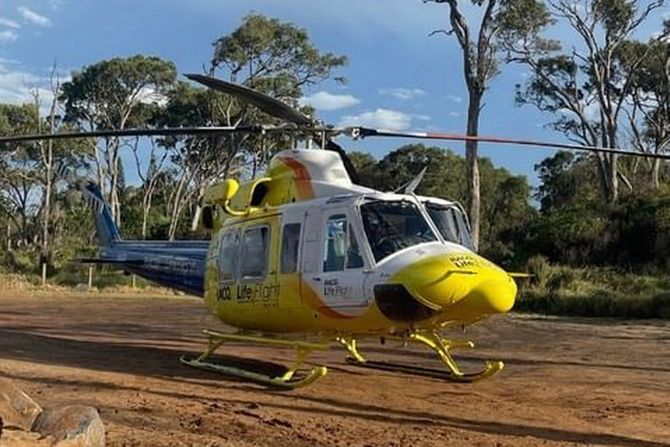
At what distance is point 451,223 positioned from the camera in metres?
9.18

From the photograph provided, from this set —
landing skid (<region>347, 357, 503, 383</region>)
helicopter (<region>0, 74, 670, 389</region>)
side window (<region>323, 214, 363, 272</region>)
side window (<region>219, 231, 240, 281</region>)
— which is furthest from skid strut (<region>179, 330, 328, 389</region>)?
landing skid (<region>347, 357, 503, 383</region>)

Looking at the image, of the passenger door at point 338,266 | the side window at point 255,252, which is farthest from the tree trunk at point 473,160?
the passenger door at point 338,266

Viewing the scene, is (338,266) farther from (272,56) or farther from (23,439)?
(272,56)

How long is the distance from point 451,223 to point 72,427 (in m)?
5.10

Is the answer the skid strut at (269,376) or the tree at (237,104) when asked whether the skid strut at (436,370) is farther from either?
the tree at (237,104)

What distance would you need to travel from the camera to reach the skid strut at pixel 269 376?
9.06 metres

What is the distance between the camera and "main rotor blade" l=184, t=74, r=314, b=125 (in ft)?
28.8

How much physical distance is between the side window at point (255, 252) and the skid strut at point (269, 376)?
80 cm

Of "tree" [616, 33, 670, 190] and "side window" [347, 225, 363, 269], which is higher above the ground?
"tree" [616, 33, 670, 190]

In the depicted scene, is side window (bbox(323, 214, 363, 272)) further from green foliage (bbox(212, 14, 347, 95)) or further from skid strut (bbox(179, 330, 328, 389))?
green foliage (bbox(212, 14, 347, 95))

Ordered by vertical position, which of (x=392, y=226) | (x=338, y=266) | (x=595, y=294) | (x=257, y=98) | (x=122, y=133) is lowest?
(x=595, y=294)

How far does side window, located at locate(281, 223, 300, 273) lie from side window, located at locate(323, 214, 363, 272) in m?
0.49

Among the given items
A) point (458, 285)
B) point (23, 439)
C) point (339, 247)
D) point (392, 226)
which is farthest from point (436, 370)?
point (23, 439)

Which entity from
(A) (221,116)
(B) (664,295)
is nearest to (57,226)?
(A) (221,116)
